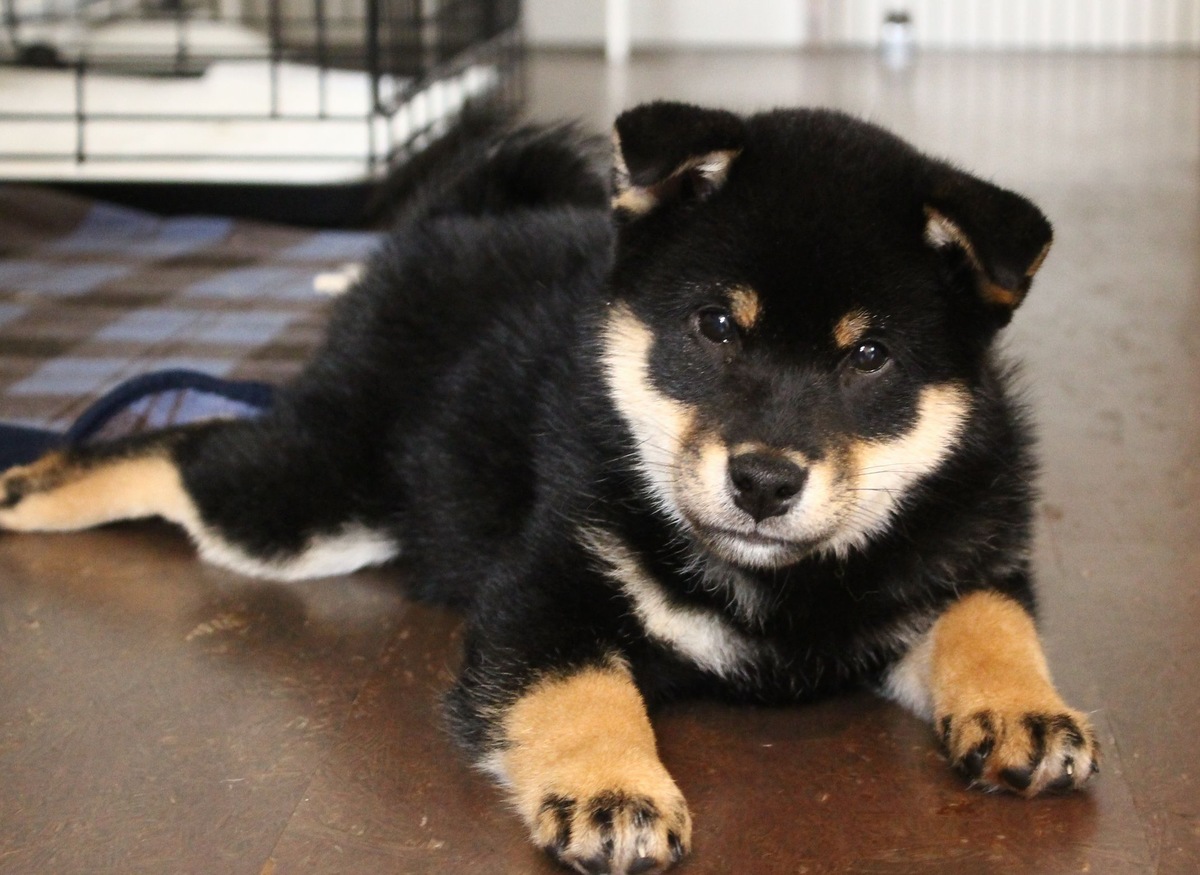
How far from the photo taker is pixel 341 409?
8.10 feet

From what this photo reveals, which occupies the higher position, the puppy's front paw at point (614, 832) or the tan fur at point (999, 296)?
the tan fur at point (999, 296)

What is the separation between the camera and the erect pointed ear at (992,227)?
170cm

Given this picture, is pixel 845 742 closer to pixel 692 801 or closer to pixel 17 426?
pixel 692 801

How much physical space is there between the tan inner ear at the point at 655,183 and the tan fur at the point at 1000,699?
2.13ft

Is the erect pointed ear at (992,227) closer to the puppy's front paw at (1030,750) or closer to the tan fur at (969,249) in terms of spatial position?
the tan fur at (969,249)

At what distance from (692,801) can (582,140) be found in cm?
141

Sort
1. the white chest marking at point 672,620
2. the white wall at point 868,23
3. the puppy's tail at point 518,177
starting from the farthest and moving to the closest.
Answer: the white wall at point 868,23 < the puppy's tail at point 518,177 < the white chest marking at point 672,620

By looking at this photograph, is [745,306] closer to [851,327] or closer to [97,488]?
[851,327]

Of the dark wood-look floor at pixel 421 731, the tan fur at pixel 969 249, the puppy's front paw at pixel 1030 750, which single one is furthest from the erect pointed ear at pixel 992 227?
the dark wood-look floor at pixel 421 731

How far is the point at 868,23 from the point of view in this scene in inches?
350

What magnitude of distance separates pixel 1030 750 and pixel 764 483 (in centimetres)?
44

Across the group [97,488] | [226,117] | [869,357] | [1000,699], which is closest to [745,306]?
[869,357]

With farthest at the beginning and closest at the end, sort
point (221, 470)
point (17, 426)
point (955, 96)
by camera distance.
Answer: point (955, 96)
point (17, 426)
point (221, 470)

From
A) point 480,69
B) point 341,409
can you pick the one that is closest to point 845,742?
point 341,409
